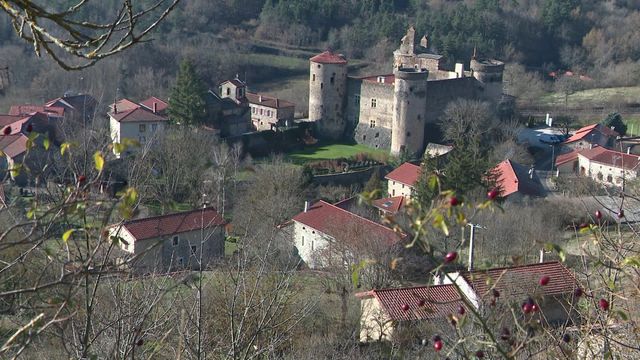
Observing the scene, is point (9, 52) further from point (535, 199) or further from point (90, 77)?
point (535, 199)

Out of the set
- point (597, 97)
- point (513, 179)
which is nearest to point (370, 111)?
point (513, 179)

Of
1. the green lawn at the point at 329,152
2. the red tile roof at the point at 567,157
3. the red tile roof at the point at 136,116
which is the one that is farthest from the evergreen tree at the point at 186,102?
the red tile roof at the point at 567,157

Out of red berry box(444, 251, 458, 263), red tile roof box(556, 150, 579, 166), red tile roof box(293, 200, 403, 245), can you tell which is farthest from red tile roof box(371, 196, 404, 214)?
red berry box(444, 251, 458, 263)

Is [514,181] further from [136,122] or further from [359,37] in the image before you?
[359,37]

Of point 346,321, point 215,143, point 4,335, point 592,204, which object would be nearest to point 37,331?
point 4,335

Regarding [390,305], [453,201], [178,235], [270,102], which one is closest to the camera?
[453,201]

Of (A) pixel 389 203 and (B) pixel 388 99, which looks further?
(B) pixel 388 99
